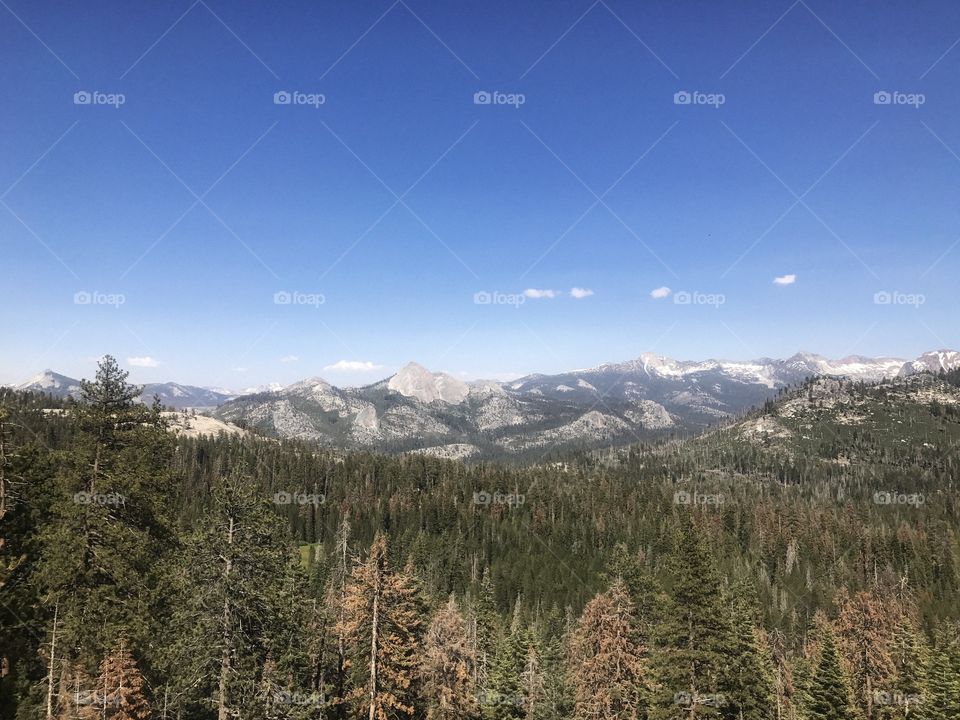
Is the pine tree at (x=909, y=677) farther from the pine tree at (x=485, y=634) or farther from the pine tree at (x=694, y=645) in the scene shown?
the pine tree at (x=485, y=634)

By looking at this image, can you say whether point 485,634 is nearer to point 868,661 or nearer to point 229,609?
point 868,661

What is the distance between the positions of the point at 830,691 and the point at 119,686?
44092mm

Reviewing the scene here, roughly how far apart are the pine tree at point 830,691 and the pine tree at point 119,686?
4221 centimetres

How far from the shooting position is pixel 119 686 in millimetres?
22125

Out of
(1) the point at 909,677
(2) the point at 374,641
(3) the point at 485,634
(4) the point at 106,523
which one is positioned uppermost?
(4) the point at 106,523

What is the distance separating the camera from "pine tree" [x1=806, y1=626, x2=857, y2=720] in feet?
123

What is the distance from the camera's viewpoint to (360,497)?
479 ft

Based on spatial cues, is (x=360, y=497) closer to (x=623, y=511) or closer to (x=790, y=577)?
(x=623, y=511)

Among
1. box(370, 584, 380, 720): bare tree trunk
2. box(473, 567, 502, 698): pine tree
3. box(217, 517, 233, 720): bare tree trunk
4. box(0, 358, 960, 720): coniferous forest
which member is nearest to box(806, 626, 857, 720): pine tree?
box(0, 358, 960, 720): coniferous forest

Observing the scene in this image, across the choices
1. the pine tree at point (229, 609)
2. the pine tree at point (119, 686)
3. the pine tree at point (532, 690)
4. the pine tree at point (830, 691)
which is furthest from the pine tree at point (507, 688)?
the pine tree at point (229, 609)

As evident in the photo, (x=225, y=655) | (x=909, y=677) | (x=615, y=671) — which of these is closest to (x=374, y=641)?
(x=225, y=655)

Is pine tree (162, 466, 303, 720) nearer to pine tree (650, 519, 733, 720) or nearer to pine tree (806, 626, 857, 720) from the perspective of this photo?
pine tree (650, 519, 733, 720)

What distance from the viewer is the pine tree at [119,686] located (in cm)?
2153

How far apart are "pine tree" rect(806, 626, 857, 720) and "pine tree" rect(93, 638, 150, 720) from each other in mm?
42209
